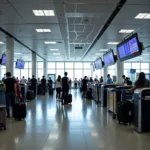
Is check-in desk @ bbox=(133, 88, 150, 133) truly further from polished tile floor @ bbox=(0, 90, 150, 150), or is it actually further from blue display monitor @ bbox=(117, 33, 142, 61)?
blue display monitor @ bbox=(117, 33, 142, 61)

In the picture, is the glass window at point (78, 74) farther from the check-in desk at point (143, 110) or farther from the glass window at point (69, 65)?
the check-in desk at point (143, 110)

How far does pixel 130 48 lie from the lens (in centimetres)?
862

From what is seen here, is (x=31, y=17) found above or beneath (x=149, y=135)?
above

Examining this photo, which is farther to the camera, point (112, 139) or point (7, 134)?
point (7, 134)

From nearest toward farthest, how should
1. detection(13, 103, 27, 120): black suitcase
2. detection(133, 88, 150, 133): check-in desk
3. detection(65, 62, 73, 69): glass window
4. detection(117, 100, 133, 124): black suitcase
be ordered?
1. detection(133, 88, 150, 133): check-in desk
2. detection(117, 100, 133, 124): black suitcase
3. detection(13, 103, 27, 120): black suitcase
4. detection(65, 62, 73, 69): glass window

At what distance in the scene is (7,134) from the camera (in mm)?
5711

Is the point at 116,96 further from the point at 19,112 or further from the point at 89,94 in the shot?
the point at 89,94

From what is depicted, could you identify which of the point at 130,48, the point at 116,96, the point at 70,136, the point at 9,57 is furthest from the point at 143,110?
the point at 9,57

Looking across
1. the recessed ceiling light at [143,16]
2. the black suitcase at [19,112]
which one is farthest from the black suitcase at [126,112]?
the recessed ceiling light at [143,16]

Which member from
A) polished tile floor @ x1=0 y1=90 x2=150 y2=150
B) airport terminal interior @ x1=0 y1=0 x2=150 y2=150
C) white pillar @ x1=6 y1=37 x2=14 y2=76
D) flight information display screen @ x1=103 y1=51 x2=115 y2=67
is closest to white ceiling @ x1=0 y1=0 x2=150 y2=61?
airport terminal interior @ x1=0 y1=0 x2=150 y2=150

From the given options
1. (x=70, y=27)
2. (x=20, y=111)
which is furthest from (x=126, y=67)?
(x=20, y=111)

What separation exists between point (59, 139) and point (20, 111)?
2.90m

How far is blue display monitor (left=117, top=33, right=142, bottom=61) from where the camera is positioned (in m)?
7.96

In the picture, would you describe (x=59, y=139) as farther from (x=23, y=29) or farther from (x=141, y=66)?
(x=141, y=66)
